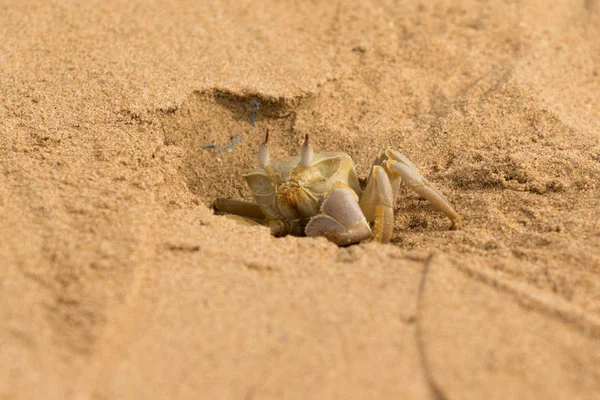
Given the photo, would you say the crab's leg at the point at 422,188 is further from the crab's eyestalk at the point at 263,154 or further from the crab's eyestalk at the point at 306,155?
the crab's eyestalk at the point at 263,154

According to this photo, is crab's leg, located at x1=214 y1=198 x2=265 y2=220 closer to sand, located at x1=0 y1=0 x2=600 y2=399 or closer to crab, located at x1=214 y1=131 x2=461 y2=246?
crab, located at x1=214 y1=131 x2=461 y2=246

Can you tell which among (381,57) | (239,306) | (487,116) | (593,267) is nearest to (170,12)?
(381,57)

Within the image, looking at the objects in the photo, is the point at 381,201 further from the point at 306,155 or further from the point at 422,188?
the point at 306,155

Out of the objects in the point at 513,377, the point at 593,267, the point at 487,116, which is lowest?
the point at 513,377

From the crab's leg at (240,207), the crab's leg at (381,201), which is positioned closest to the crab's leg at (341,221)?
the crab's leg at (381,201)

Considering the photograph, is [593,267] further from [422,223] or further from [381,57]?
[381,57]

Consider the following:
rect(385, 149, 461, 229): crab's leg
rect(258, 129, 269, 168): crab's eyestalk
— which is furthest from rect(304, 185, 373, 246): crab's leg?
rect(258, 129, 269, 168): crab's eyestalk

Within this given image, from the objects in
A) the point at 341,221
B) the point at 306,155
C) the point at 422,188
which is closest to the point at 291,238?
the point at 341,221
